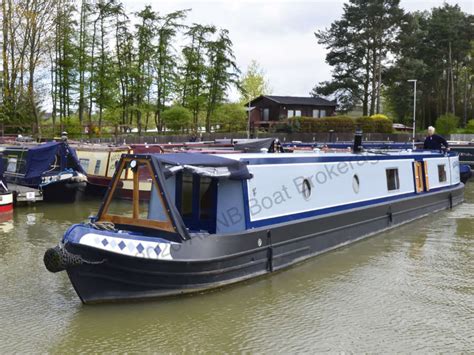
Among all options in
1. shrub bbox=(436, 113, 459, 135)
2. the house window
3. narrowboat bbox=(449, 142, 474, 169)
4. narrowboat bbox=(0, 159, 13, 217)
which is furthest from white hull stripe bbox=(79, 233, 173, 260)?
the house window

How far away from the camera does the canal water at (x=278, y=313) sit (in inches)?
258

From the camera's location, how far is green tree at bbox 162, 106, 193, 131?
128 feet

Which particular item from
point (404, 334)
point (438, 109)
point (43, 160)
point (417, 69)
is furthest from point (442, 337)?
point (438, 109)

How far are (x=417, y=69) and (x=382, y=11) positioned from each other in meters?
5.72

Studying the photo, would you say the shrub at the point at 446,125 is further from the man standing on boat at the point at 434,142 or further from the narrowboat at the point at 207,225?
the narrowboat at the point at 207,225

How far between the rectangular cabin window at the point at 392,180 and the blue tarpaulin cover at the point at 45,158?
A: 33.7 ft

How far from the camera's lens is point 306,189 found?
10.3 meters

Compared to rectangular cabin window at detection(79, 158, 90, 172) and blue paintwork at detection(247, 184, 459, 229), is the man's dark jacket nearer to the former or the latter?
blue paintwork at detection(247, 184, 459, 229)

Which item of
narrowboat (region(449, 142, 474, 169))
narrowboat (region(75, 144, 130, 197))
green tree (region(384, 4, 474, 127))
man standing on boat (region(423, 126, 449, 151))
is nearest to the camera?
man standing on boat (region(423, 126, 449, 151))

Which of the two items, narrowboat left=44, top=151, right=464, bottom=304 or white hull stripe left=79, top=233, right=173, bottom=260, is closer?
white hull stripe left=79, top=233, right=173, bottom=260

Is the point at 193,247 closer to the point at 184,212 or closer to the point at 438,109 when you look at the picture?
the point at 184,212

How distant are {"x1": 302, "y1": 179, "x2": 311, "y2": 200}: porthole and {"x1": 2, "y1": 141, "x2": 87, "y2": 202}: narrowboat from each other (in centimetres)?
989

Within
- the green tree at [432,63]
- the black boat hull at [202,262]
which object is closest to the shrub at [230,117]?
the green tree at [432,63]

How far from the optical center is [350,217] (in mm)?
11352
